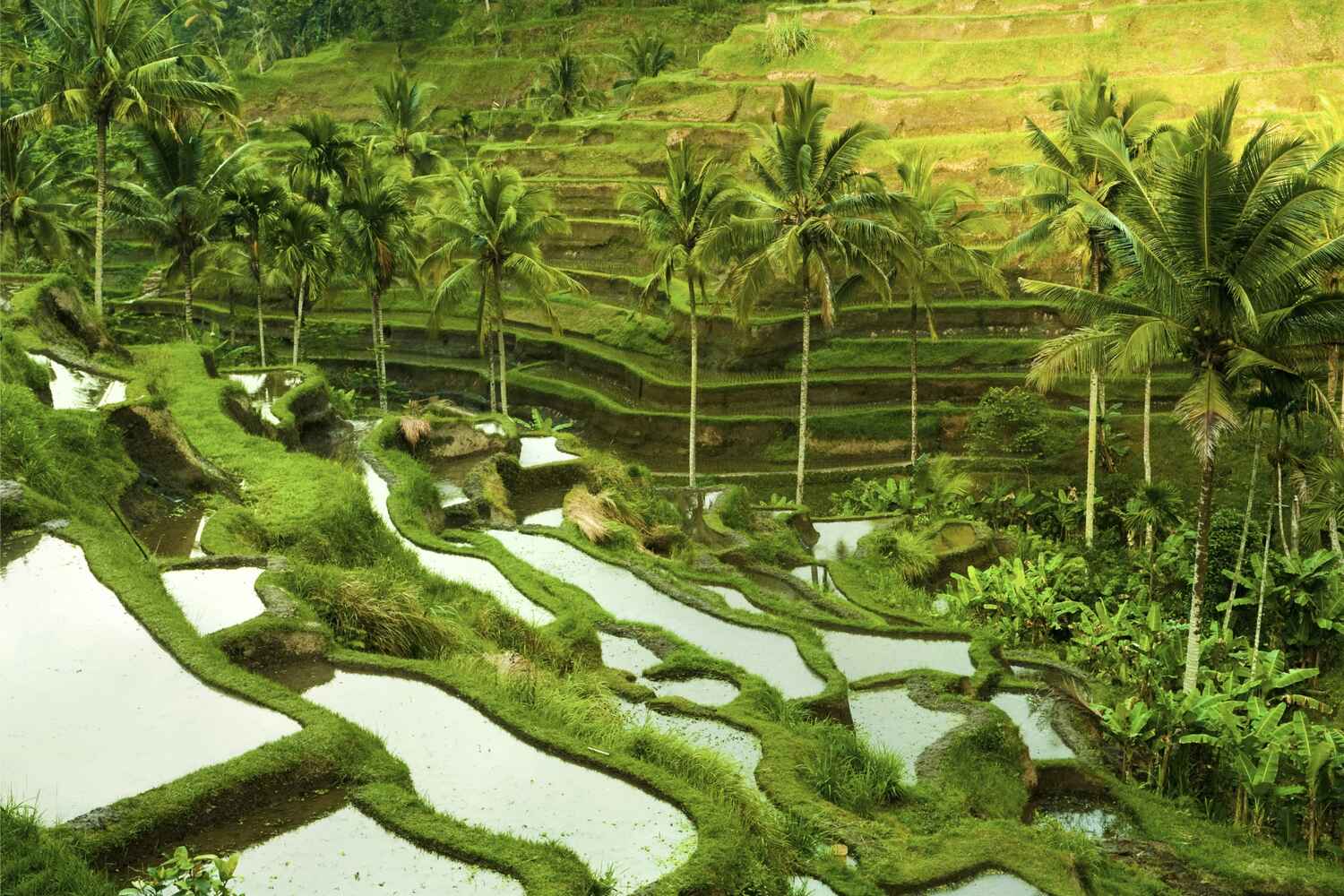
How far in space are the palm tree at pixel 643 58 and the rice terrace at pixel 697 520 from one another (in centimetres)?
2566

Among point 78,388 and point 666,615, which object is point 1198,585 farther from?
point 78,388

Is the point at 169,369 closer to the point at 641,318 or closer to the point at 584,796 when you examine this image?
the point at 584,796

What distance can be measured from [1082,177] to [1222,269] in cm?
1446

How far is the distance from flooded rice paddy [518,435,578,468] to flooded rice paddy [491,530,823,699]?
5053 millimetres

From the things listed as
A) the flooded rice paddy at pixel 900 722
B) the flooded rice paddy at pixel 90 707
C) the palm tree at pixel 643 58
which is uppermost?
the palm tree at pixel 643 58

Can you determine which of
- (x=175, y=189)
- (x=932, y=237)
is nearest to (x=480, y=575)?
(x=175, y=189)

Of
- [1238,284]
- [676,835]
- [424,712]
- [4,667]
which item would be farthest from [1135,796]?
[4,667]

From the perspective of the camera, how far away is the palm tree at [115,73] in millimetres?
26281

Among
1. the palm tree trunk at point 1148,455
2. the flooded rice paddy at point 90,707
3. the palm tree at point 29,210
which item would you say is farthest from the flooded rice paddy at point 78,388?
the palm tree trunk at point 1148,455

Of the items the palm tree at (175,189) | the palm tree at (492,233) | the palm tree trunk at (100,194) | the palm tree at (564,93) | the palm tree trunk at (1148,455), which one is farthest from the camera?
the palm tree at (564,93)

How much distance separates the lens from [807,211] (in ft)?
94.2

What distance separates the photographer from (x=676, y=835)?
1052 cm

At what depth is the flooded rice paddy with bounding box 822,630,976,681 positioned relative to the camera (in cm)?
1816

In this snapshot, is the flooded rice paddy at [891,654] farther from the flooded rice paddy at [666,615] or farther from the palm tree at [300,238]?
the palm tree at [300,238]
